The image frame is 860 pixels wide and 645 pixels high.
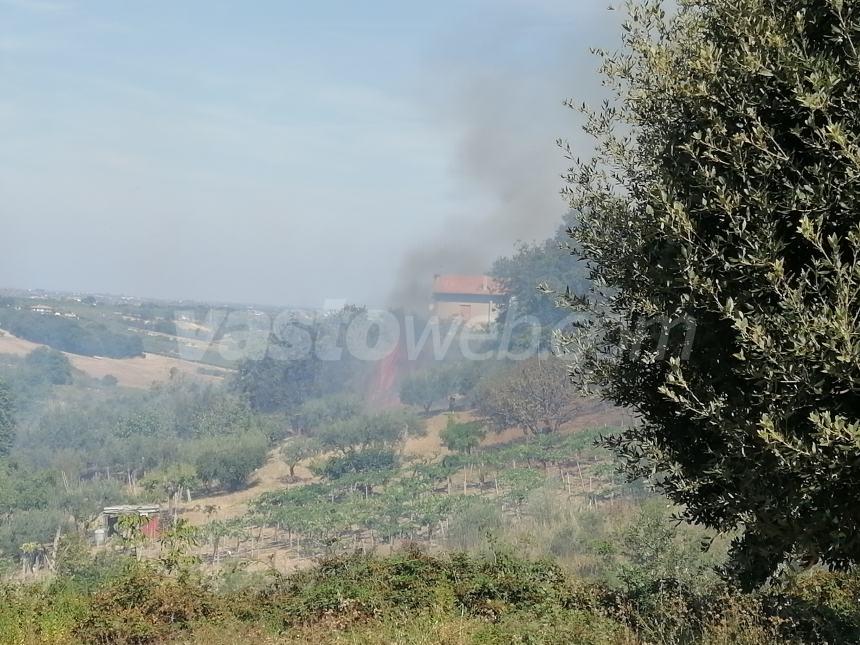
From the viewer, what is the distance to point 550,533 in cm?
3194

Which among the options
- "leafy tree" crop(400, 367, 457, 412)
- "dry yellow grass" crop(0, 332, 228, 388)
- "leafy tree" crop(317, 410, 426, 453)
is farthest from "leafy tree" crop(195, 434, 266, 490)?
"dry yellow grass" crop(0, 332, 228, 388)

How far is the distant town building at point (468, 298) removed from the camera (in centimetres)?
9250

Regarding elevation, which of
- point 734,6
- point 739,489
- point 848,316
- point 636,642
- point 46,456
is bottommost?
point 46,456

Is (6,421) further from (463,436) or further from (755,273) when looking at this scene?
(755,273)

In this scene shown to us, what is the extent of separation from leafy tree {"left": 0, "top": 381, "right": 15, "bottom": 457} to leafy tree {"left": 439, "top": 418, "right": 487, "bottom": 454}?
1512 inches

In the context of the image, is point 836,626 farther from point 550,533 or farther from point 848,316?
point 550,533

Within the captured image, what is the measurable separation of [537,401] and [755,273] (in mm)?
61691

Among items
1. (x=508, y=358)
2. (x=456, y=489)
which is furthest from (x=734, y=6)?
(x=508, y=358)

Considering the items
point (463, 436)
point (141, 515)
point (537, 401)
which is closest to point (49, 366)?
point (463, 436)

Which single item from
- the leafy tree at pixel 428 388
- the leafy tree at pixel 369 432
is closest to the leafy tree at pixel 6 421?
the leafy tree at pixel 369 432

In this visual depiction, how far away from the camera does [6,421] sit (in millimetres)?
80125

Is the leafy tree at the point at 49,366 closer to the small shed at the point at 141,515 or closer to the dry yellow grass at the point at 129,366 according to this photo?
the dry yellow grass at the point at 129,366

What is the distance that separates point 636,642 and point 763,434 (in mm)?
3361

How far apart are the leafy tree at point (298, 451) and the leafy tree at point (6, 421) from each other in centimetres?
2605
